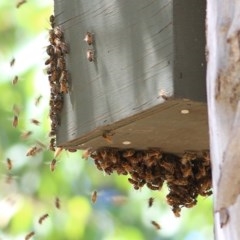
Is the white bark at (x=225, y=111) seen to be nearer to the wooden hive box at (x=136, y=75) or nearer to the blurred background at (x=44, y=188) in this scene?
the wooden hive box at (x=136, y=75)

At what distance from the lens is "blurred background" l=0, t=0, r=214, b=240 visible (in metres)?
7.86

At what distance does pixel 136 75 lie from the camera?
4.00m

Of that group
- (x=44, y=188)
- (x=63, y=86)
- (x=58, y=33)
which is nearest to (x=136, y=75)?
(x=63, y=86)

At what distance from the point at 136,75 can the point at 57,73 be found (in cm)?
54

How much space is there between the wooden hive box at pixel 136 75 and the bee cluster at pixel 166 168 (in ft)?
0.22

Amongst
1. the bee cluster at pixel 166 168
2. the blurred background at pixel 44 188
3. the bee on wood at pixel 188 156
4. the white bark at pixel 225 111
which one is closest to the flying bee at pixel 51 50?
the bee cluster at pixel 166 168

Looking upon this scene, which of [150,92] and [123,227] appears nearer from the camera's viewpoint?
[150,92]

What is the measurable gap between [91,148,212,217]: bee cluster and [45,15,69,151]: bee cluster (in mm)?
235

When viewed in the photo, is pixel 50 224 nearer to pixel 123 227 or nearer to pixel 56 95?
pixel 123 227

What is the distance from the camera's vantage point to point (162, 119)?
13.0 feet

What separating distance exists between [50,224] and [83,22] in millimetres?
3900

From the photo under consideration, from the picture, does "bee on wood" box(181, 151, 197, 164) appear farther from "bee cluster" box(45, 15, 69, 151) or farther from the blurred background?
the blurred background

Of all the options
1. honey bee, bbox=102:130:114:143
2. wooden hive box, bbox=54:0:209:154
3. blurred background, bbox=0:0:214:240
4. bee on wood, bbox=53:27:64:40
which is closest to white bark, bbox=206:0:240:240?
wooden hive box, bbox=54:0:209:154

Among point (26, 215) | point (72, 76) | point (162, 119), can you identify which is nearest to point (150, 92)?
point (162, 119)
